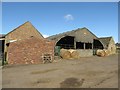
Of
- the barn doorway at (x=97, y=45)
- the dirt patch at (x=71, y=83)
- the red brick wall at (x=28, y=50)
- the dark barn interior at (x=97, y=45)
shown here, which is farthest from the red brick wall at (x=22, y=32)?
the dirt patch at (x=71, y=83)

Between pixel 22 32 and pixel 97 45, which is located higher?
pixel 22 32

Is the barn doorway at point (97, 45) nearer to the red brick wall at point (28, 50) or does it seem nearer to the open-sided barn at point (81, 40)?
the open-sided barn at point (81, 40)

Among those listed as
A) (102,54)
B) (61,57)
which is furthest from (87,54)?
(61,57)

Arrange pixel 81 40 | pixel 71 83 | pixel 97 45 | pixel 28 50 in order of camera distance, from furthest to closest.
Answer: pixel 97 45, pixel 81 40, pixel 28 50, pixel 71 83

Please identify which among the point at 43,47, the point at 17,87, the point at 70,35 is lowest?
the point at 17,87

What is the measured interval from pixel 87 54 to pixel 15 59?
1835cm

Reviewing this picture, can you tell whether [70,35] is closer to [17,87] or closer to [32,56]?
[32,56]

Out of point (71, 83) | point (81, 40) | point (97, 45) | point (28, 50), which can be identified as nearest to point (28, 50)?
point (28, 50)

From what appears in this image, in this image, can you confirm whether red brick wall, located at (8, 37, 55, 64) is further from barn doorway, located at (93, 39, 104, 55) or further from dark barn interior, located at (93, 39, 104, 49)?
dark barn interior, located at (93, 39, 104, 49)

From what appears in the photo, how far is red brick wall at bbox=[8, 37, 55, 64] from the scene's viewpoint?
2694 centimetres

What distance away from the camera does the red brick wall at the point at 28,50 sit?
26938mm

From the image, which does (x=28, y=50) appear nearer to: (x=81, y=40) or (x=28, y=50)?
(x=28, y=50)

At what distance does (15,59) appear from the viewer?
27.0m

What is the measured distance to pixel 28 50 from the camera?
→ 27984mm
